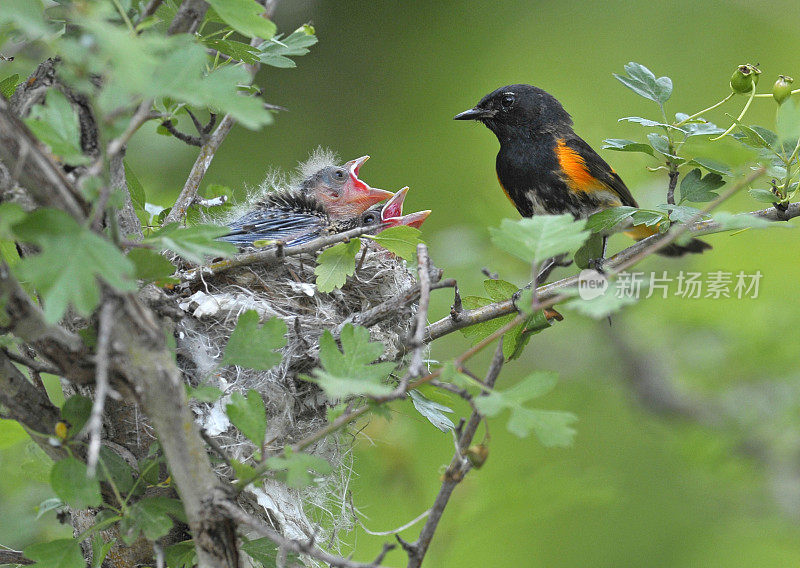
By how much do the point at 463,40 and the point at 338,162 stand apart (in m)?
3.42

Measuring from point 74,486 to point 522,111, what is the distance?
2.46 meters

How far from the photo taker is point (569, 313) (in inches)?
148

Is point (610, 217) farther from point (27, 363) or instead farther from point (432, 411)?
point (27, 363)

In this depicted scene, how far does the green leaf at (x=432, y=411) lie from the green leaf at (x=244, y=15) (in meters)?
0.84

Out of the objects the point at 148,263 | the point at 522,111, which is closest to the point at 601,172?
the point at 522,111

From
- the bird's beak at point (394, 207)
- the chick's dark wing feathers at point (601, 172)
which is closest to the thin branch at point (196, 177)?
the bird's beak at point (394, 207)

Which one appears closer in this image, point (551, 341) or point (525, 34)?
point (551, 341)

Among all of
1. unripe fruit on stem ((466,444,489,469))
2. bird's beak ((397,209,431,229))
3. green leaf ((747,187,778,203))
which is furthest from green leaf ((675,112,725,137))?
bird's beak ((397,209,431,229))

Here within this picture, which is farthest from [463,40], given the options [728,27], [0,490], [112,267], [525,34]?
[112,267]

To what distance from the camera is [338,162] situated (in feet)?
10.8

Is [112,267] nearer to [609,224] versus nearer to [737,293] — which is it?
[609,224]

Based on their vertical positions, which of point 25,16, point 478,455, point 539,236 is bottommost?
point 478,455

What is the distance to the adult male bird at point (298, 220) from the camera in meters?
2.52

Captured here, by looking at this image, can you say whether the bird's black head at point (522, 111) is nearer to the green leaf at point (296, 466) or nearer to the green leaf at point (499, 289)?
the green leaf at point (499, 289)
